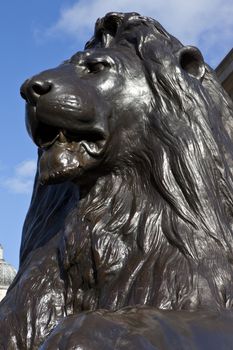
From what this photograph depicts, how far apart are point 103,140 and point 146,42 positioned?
15.1 inches

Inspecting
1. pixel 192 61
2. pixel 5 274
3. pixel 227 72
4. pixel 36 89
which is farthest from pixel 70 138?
pixel 5 274

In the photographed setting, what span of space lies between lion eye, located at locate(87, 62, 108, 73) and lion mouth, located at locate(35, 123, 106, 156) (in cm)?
22

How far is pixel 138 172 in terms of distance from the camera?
248 centimetres

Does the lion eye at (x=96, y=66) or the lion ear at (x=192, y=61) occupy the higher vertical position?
the lion ear at (x=192, y=61)

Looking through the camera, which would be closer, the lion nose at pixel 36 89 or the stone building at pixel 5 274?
the lion nose at pixel 36 89

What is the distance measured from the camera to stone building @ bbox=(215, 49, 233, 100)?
16547 millimetres

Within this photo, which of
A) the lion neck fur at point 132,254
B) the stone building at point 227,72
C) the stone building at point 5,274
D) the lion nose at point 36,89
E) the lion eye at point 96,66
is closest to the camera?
the lion neck fur at point 132,254

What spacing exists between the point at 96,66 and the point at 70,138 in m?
0.27

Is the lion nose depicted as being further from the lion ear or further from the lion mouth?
the lion ear

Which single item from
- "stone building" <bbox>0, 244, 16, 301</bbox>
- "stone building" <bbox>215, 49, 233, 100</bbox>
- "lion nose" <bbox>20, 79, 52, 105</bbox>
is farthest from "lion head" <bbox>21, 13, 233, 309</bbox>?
"stone building" <bbox>0, 244, 16, 301</bbox>

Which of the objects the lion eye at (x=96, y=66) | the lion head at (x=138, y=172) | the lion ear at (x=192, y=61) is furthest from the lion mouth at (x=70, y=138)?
the lion ear at (x=192, y=61)

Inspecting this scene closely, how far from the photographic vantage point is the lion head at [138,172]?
7.52 ft

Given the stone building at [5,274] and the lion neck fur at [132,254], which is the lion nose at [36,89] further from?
→ the stone building at [5,274]

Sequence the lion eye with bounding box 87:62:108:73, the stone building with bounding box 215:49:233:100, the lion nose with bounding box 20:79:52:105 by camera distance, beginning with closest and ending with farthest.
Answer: the lion nose with bounding box 20:79:52:105
the lion eye with bounding box 87:62:108:73
the stone building with bounding box 215:49:233:100
